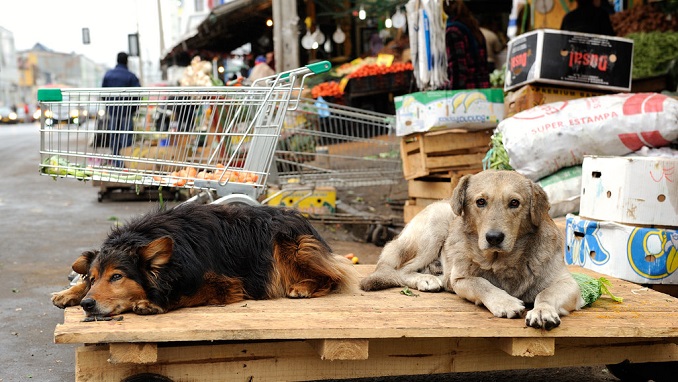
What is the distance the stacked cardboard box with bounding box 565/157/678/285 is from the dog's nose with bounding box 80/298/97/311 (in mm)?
3284

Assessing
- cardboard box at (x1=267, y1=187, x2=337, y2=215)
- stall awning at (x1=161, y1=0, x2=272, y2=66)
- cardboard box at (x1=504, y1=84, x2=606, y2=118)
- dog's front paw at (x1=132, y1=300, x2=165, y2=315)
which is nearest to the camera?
dog's front paw at (x1=132, y1=300, x2=165, y2=315)

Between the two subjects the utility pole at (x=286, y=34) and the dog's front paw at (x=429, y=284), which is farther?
the utility pole at (x=286, y=34)

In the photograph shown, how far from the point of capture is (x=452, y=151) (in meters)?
7.93

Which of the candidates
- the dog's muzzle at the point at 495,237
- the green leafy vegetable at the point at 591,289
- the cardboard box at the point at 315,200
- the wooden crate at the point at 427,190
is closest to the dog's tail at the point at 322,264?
the dog's muzzle at the point at 495,237

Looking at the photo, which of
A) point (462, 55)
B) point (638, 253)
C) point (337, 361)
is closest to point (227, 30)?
point (462, 55)

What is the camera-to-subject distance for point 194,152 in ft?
21.9

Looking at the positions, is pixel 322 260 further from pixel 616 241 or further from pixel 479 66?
pixel 479 66

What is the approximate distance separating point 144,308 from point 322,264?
1065 millimetres

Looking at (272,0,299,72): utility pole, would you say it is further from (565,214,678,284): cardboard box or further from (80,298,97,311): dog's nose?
(80,298,97,311): dog's nose

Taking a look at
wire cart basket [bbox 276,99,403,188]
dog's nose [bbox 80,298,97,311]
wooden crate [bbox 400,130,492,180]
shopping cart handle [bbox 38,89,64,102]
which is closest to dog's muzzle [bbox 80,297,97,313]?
dog's nose [bbox 80,298,97,311]

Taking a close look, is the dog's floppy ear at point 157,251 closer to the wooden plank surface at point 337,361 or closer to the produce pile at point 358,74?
the wooden plank surface at point 337,361

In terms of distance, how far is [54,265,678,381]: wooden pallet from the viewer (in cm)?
322

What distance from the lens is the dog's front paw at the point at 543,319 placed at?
11.0 ft

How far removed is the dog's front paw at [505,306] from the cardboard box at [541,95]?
3.62 m
